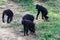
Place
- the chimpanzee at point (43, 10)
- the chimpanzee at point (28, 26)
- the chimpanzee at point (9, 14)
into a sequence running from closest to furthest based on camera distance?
the chimpanzee at point (28, 26)
the chimpanzee at point (9, 14)
the chimpanzee at point (43, 10)

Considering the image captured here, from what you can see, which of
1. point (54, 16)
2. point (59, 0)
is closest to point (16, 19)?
point (54, 16)

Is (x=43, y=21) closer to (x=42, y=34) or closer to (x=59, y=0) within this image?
(x=42, y=34)

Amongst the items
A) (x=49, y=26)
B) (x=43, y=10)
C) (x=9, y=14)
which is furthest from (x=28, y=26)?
(x=43, y=10)

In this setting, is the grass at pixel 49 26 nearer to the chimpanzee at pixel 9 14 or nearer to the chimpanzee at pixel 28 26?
the chimpanzee at pixel 28 26

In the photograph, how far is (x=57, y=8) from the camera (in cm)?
1647

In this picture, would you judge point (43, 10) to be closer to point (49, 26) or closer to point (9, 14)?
point (49, 26)

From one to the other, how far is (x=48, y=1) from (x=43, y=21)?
4400 mm

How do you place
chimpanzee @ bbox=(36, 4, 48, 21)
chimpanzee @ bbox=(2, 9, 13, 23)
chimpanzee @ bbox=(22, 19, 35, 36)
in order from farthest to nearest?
chimpanzee @ bbox=(36, 4, 48, 21) → chimpanzee @ bbox=(2, 9, 13, 23) → chimpanzee @ bbox=(22, 19, 35, 36)

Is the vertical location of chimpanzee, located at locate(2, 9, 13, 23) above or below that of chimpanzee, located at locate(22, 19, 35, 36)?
above

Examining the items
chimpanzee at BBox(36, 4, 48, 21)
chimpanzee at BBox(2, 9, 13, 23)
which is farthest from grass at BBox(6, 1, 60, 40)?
chimpanzee at BBox(2, 9, 13, 23)

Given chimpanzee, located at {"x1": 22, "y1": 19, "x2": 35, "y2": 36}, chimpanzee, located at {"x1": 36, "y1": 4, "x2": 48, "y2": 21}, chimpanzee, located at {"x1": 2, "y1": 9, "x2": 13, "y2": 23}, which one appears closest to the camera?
chimpanzee, located at {"x1": 22, "y1": 19, "x2": 35, "y2": 36}

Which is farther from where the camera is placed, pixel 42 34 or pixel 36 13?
pixel 36 13

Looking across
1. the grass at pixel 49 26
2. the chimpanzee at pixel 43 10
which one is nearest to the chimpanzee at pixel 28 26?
the grass at pixel 49 26

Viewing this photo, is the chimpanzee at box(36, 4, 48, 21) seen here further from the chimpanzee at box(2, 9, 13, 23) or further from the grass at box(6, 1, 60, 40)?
the chimpanzee at box(2, 9, 13, 23)
